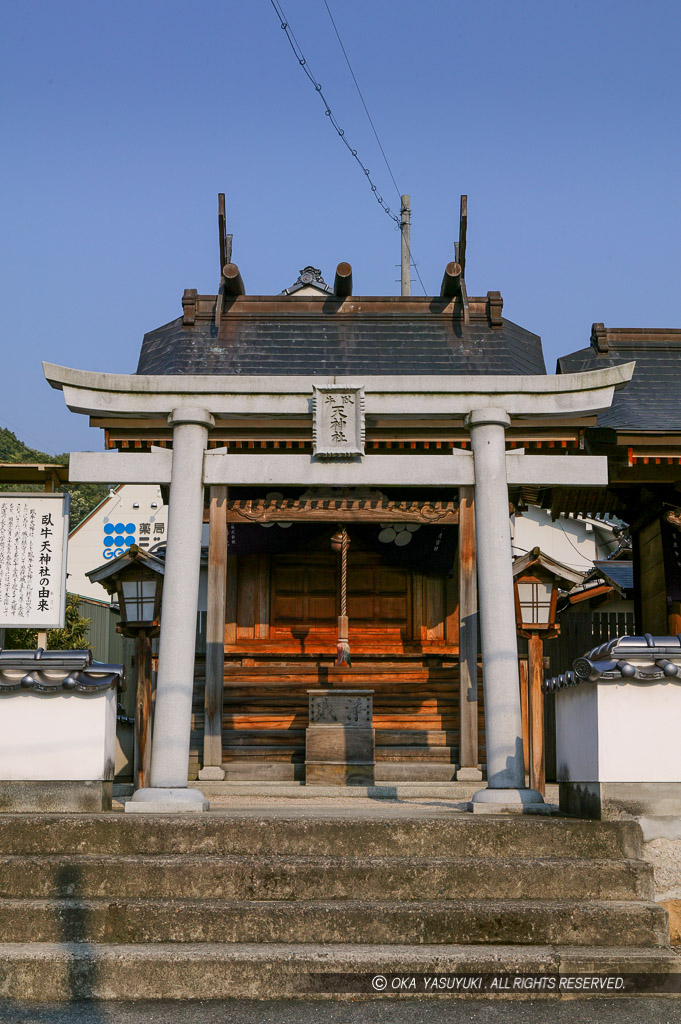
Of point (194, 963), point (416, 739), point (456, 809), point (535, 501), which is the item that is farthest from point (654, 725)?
point (535, 501)

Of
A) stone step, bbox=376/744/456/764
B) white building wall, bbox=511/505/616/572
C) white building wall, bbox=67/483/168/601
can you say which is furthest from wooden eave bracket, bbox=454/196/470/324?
white building wall, bbox=67/483/168/601

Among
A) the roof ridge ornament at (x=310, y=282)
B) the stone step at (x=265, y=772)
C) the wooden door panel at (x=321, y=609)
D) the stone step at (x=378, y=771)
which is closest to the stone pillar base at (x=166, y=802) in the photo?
the stone step at (x=378, y=771)

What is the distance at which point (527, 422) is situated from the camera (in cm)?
891

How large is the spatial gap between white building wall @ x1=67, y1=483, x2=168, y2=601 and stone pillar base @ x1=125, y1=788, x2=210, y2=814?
21.0 meters

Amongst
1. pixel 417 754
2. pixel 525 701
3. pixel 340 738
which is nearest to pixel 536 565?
pixel 525 701

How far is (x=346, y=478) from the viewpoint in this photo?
834 cm

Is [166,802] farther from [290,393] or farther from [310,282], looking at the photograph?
[310,282]

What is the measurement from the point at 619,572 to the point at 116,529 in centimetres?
1560

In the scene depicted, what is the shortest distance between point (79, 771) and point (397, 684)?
6703 millimetres

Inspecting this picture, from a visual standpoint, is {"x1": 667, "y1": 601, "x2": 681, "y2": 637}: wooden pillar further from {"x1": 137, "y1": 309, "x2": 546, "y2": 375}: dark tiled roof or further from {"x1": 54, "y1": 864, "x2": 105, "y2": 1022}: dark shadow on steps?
{"x1": 54, "y1": 864, "x2": 105, "y2": 1022}: dark shadow on steps

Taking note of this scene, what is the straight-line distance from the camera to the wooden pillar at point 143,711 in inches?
477

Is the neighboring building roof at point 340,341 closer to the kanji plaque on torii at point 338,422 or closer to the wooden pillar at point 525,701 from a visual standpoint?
the wooden pillar at point 525,701

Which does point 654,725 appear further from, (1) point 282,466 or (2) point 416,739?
(2) point 416,739

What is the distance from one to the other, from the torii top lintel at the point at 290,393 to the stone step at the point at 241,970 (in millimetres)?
4743
